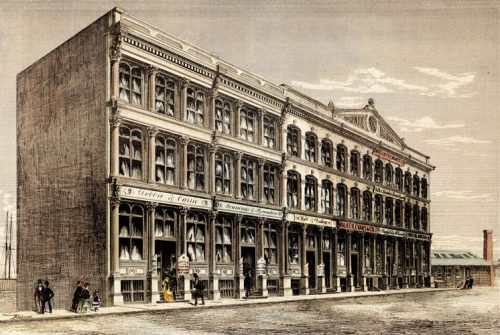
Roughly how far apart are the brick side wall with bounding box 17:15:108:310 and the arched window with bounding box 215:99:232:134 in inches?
259

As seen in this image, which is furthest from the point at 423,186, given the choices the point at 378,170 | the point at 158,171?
the point at 158,171

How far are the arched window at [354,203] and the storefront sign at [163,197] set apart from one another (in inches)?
602

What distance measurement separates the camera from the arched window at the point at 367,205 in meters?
42.5

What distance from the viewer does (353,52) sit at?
22.5 metres

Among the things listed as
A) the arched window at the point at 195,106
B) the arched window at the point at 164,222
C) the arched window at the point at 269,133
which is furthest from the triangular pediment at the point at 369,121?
the arched window at the point at 164,222

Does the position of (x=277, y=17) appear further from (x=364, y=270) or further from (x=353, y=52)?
(x=364, y=270)

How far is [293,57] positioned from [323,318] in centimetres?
880

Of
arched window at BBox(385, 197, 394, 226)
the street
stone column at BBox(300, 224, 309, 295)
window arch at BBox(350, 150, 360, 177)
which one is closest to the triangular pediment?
window arch at BBox(350, 150, 360, 177)

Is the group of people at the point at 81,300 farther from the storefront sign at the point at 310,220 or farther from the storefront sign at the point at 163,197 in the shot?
the storefront sign at the point at 310,220

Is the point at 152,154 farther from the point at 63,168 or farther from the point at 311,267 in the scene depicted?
the point at 311,267

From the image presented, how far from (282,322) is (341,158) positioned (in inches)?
863

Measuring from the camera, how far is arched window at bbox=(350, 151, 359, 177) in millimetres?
41312

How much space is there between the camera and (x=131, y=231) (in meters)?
24.5

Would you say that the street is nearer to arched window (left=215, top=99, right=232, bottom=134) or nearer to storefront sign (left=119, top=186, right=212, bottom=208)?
storefront sign (left=119, top=186, right=212, bottom=208)
